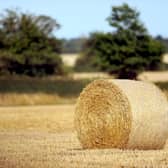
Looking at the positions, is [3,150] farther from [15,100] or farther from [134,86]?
[15,100]

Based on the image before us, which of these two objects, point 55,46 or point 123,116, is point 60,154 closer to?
point 123,116

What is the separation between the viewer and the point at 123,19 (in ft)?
229

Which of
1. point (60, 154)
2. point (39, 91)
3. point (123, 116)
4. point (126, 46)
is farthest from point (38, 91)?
point (60, 154)

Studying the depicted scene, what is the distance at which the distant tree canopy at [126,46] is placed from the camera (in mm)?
66188

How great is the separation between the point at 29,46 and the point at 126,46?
30.1 ft

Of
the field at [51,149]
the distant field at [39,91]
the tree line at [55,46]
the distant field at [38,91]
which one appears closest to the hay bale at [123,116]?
the field at [51,149]

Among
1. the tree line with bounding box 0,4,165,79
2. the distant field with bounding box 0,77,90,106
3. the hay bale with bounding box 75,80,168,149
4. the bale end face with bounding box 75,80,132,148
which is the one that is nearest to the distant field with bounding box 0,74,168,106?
A: the distant field with bounding box 0,77,90,106

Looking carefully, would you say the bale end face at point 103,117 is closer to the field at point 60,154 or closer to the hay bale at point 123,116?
the hay bale at point 123,116

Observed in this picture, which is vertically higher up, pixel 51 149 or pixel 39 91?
pixel 39 91

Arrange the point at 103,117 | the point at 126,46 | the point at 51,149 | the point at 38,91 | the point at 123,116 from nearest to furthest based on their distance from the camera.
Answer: the point at 123,116 < the point at 51,149 < the point at 103,117 < the point at 38,91 < the point at 126,46

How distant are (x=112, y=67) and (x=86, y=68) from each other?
31274 millimetres

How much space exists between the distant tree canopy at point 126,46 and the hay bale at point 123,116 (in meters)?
48.3

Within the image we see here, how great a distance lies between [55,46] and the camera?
7162 cm

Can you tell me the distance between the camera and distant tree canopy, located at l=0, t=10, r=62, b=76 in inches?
2596
